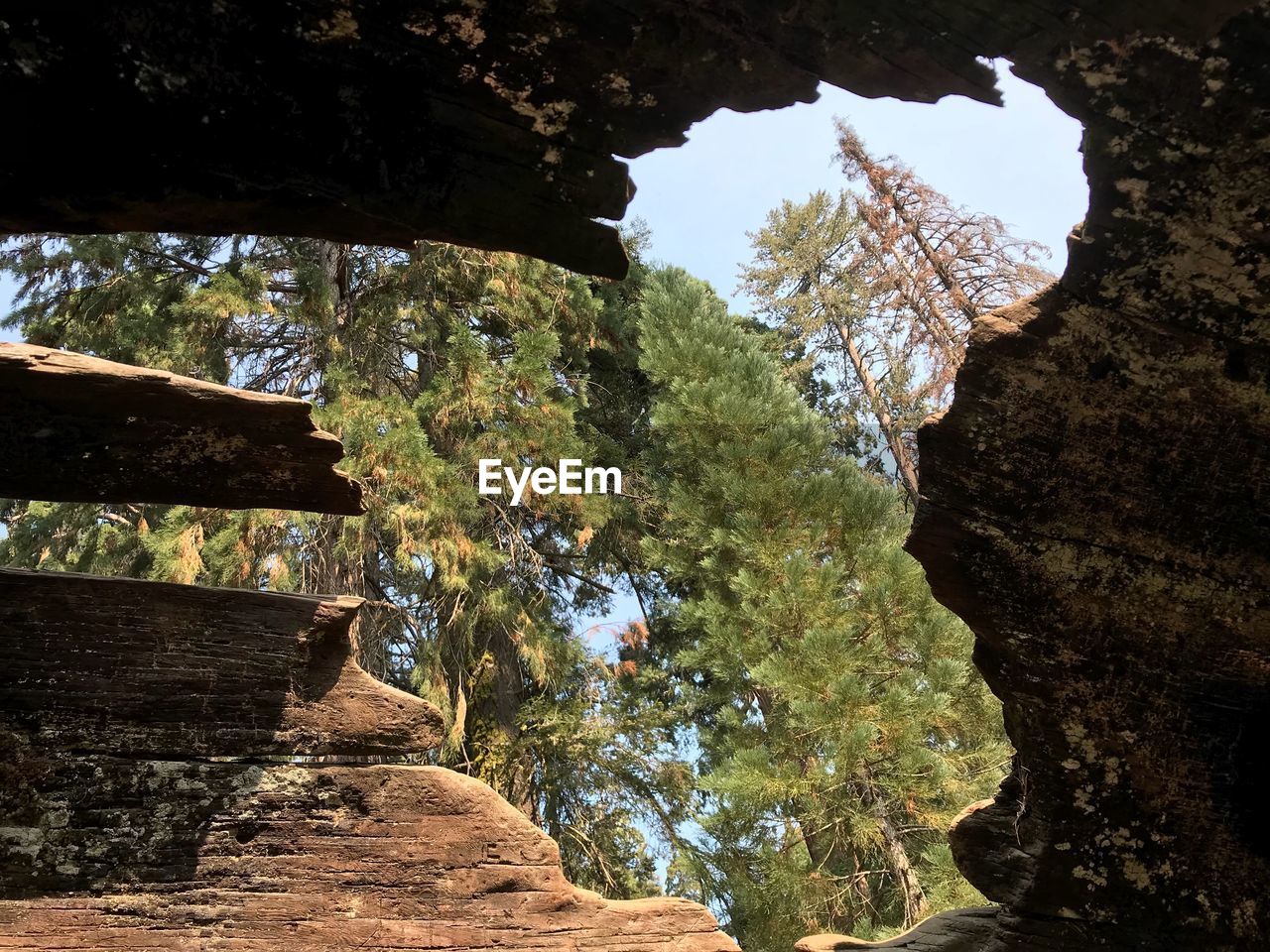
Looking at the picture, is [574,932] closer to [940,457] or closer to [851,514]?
[940,457]

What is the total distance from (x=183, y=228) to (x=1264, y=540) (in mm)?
2362

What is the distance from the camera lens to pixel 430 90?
1.52m

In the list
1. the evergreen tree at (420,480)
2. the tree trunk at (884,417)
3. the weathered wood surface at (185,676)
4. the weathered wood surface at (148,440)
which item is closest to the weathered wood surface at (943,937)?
the weathered wood surface at (185,676)

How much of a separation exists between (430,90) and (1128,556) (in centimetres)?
176

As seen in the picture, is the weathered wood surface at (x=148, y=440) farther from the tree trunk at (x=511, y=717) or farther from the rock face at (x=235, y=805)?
the tree trunk at (x=511, y=717)

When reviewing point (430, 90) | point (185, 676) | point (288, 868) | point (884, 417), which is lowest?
point (288, 868)

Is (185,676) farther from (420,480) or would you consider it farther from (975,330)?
(420,480)

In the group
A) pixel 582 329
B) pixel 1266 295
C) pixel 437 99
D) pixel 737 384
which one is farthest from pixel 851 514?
pixel 437 99

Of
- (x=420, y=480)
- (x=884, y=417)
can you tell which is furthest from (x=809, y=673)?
(x=884, y=417)

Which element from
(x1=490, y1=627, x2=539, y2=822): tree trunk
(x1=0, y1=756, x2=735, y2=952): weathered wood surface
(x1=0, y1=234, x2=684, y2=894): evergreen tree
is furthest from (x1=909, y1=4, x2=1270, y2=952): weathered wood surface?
(x1=490, y1=627, x2=539, y2=822): tree trunk

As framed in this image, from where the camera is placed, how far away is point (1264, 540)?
1.87 m

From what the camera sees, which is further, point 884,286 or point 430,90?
point 884,286

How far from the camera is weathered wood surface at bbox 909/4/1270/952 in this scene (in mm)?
1780

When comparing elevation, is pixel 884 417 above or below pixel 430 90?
above
